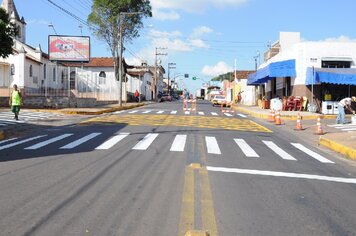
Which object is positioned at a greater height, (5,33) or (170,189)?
(5,33)

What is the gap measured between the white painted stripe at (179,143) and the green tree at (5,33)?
806cm

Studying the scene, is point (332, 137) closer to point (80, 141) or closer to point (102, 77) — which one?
point (80, 141)

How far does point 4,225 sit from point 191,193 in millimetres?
3079

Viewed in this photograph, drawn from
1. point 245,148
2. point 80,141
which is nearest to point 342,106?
point 245,148

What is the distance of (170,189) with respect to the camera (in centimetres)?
804

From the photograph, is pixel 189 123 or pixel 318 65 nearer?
pixel 189 123

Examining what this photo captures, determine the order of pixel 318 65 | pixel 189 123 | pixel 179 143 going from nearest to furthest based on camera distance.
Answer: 1. pixel 179 143
2. pixel 189 123
3. pixel 318 65

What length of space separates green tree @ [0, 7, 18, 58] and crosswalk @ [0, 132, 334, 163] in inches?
173

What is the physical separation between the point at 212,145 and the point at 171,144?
131 centimetres

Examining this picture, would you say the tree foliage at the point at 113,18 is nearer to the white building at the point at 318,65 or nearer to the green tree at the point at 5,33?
the white building at the point at 318,65

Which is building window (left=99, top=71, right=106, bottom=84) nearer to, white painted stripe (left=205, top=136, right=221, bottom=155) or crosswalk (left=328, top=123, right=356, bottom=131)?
crosswalk (left=328, top=123, right=356, bottom=131)

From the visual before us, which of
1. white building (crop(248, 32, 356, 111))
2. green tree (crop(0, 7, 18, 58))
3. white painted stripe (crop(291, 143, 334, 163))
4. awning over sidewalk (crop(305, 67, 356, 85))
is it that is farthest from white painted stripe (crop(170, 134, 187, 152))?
white building (crop(248, 32, 356, 111))

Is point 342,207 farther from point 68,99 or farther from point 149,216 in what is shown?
point 68,99

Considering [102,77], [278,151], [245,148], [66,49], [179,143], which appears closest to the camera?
[278,151]
